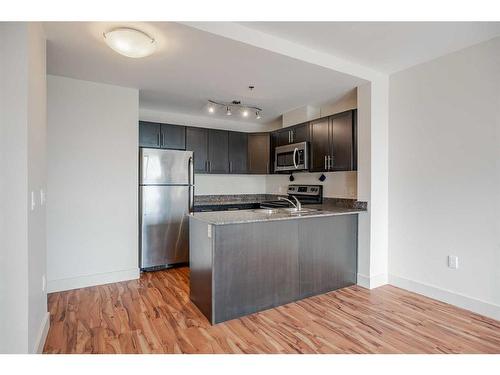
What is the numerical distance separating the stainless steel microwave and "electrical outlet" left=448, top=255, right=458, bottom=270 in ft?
6.35

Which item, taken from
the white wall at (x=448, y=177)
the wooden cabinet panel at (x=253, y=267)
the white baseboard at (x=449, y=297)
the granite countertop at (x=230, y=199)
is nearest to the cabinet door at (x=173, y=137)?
the granite countertop at (x=230, y=199)

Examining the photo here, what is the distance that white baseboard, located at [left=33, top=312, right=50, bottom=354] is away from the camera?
1873mm

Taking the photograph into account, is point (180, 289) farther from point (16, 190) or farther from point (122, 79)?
point (122, 79)

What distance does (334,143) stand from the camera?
144 inches

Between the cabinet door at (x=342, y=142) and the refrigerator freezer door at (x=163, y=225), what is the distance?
2.03m

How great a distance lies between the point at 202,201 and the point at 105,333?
113 inches

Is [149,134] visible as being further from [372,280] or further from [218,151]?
[372,280]

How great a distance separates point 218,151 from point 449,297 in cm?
350

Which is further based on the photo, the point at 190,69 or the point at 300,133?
the point at 300,133

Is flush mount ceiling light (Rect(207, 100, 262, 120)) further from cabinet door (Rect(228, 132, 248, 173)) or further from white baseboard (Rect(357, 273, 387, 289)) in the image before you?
white baseboard (Rect(357, 273, 387, 289))

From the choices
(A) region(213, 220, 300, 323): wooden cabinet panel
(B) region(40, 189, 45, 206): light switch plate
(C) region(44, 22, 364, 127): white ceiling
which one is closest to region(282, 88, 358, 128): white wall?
(C) region(44, 22, 364, 127): white ceiling

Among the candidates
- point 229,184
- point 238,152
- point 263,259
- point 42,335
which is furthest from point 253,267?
point 229,184
